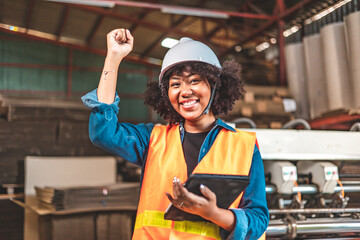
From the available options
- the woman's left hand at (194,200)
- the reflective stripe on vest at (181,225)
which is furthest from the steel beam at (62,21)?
the woman's left hand at (194,200)

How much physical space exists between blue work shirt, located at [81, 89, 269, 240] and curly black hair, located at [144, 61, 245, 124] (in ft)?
0.30

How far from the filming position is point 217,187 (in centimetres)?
118

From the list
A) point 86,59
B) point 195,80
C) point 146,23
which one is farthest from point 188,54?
point 86,59

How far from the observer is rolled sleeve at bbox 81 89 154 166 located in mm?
1253

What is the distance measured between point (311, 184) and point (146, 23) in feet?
25.0

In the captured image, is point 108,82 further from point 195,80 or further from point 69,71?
point 69,71

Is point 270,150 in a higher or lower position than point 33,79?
lower

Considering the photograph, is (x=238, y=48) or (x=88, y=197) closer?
(x=88, y=197)

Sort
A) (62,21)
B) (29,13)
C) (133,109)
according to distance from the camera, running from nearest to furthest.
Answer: (29,13) → (62,21) → (133,109)

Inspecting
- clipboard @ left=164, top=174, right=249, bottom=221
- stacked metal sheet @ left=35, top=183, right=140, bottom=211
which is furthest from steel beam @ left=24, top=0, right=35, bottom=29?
clipboard @ left=164, top=174, right=249, bottom=221

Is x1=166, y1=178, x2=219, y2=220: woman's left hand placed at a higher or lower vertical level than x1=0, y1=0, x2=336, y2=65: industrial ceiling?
lower

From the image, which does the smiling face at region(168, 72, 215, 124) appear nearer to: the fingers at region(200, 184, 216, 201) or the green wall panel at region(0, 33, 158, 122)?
the fingers at region(200, 184, 216, 201)

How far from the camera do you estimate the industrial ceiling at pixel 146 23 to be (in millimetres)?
8289

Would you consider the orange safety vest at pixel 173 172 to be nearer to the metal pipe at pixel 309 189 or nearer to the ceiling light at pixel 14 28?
the metal pipe at pixel 309 189
